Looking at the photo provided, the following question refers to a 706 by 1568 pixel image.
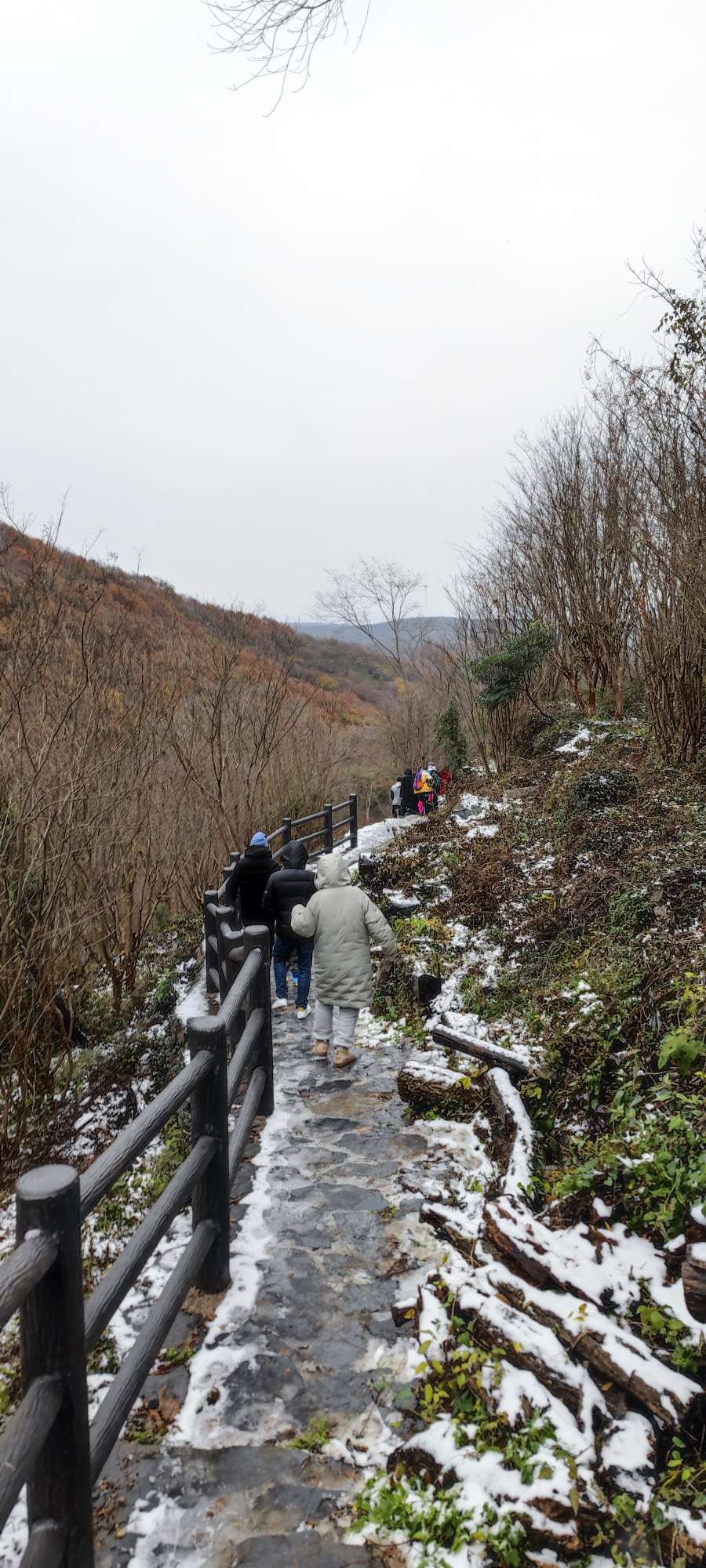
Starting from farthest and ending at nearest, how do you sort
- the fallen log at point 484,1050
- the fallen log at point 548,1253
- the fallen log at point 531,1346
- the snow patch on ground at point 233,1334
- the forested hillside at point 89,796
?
the forested hillside at point 89,796 → the fallen log at point 484,1050 → the fallen log at point 548,1253 → the snow patch on ground at point 233,1334 → the fallen log at point 531,1346

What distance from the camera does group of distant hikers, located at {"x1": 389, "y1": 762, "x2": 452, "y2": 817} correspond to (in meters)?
21.9

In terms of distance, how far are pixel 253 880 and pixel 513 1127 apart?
13.9 ft

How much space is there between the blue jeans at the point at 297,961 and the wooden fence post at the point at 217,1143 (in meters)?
3.88

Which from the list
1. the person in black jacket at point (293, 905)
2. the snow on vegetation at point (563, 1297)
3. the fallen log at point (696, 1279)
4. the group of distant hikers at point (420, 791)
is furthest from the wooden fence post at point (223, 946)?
the group of distant hikers at point (420, 791)

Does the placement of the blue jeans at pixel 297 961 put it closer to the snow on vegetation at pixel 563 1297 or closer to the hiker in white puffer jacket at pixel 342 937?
the hiker in white puffer jacket at pixel 342 937

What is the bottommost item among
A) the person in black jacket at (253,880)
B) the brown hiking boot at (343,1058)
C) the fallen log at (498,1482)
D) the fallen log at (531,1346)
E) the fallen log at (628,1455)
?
the brown hiking boot at (343,1058)

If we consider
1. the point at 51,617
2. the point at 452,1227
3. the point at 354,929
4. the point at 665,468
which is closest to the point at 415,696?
the point at 665,468

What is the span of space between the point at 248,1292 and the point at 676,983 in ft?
9.50

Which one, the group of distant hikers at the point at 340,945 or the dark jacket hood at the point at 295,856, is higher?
the dark jacket hood at the point at 295,856

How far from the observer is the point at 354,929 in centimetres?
634

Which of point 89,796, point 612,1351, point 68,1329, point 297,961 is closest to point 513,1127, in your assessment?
point 612,1351

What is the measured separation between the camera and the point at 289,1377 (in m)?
3.18

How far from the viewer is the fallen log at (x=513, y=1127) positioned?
4.08m

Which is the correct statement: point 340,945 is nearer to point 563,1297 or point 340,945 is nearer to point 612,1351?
point 563,1297
